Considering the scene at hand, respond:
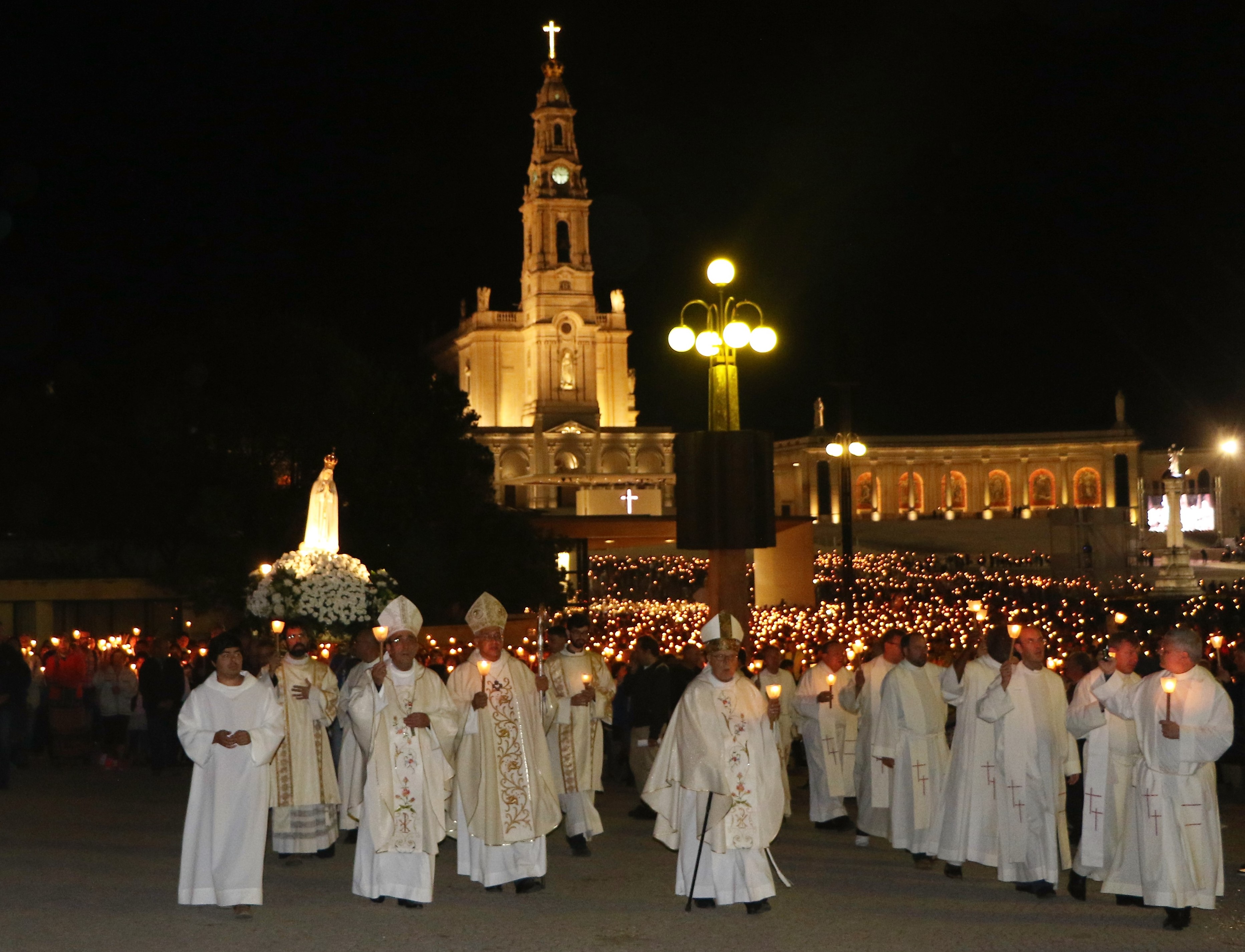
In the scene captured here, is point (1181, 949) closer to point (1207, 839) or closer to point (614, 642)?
point (1207, 839)

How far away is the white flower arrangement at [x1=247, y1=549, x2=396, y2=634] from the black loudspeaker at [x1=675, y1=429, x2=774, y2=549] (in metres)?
5.53

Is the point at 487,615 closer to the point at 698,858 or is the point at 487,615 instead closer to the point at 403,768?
the point at 403,768

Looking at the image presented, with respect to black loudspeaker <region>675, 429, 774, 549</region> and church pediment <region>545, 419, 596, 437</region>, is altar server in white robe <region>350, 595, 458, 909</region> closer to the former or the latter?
black loudspeaker <region>675, 429, 774, 549</region>

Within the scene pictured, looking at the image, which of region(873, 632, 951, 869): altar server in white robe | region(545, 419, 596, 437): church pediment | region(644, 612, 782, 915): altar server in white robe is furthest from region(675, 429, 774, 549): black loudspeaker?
region(545, 419, 596, 437): church pediment

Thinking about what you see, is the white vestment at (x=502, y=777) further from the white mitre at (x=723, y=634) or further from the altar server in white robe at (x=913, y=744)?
the altar server in white robe at (x=913, y=744)

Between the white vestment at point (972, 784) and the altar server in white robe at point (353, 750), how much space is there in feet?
12.6

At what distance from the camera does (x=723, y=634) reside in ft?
29.8

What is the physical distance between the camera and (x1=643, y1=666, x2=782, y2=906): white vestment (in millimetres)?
8859

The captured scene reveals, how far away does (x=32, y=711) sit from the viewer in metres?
17.6

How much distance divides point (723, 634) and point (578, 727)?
2813 mm

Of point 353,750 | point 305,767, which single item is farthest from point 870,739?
point 305,767

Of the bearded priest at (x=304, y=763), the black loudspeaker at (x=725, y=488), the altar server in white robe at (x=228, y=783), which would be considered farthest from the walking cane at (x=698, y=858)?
the black loudspeaker at (x=725, y=488)

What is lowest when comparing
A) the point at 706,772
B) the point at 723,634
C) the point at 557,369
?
the point at 706,772

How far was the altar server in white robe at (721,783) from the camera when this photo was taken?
8.86 m
